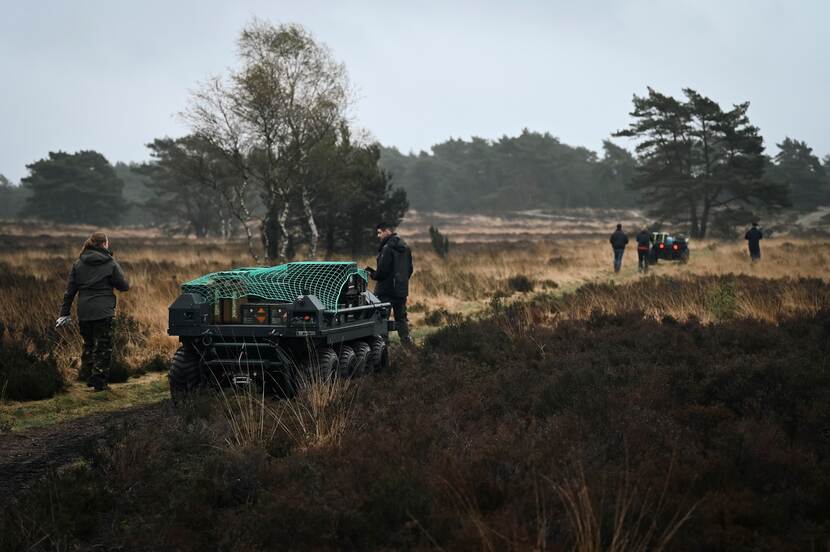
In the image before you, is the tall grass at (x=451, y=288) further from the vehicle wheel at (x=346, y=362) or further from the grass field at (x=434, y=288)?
the vehicle wheel at (x=346, y=362)

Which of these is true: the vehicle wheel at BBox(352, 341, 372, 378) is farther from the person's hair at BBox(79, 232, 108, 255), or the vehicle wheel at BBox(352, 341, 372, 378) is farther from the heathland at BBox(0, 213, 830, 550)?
the person's hair at BBox(79, 232, 108, 255)

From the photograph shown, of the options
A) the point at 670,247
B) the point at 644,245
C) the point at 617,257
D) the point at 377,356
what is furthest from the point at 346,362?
the point at 670,247

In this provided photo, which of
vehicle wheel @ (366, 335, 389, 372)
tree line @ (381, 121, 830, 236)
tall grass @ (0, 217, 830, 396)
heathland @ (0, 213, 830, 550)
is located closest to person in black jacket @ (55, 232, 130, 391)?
heathland @ (0, 213, 830, 550)

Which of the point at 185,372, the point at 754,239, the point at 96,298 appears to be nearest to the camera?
the point at 185,372

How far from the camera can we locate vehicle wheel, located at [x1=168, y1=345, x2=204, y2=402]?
8.00 m

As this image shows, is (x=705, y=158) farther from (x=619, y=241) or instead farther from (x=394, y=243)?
(x=394, y=243)

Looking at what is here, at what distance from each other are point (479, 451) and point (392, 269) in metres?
6.58

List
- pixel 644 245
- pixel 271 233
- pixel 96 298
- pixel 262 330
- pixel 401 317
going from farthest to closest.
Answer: pixel 271 233
pixel 644 245
pixel 401 317
pixel 96 298
pixel 262 330

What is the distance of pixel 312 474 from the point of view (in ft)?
16.6

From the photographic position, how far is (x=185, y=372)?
802cm

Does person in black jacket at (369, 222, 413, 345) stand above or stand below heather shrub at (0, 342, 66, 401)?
above

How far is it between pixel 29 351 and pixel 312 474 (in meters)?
7.49

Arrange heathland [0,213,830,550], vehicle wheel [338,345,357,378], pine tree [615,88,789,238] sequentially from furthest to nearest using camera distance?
pine tree [615,88,789,238]
vehicle wheel [338,345,357,378]
heathland [0,213,830,550]

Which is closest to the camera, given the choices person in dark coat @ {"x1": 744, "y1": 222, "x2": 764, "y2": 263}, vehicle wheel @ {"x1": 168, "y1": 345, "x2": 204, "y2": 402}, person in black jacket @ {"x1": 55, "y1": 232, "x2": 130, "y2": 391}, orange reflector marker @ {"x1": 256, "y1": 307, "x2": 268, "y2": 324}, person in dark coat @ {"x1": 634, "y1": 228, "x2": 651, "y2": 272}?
orange reflector marker @ {"x1": 256, "y1": 307, "x2": 268, "y2": 324}
